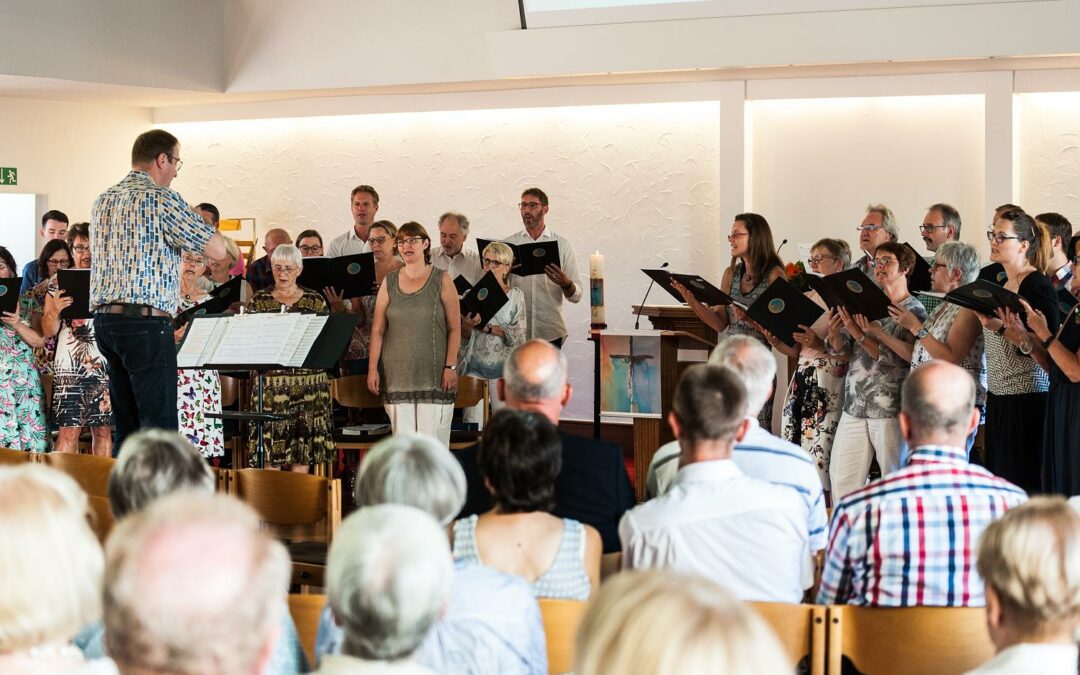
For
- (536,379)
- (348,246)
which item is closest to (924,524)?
(536,379)

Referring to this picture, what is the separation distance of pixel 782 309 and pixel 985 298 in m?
1.15

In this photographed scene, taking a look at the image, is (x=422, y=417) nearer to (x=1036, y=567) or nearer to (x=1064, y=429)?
(x=1064, y=429)

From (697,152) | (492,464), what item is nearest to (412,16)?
(697,152)

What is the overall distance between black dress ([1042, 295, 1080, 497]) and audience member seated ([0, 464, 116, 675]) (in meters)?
4.24

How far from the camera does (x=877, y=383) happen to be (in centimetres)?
584

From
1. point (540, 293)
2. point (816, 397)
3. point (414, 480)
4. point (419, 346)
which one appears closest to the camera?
point (414, 480)

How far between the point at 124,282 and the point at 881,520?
10.1 ft

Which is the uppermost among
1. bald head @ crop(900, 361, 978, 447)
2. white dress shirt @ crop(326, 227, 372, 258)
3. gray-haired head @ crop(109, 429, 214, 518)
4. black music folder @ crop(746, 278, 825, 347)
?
white dress shirt @ crop(326, 227, 372, 258)

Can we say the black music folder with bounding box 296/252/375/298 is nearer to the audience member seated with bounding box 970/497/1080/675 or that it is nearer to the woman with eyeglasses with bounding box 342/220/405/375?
the woman with eyeglasses with bounding box 342/220/405/375

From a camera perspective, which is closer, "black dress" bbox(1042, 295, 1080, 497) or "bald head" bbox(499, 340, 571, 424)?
"bald head" bbox(499, 340, 571, 424)

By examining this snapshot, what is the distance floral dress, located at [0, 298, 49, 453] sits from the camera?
6910 mm

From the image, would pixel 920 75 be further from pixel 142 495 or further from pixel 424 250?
pixel 142 495

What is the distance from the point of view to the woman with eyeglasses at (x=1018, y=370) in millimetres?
5273

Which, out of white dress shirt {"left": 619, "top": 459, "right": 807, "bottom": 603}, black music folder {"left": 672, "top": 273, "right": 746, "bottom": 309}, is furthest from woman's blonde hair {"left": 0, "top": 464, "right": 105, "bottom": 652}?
black music folder {"left": 672, "top": 273, "right": 746, "bottom": 309}
